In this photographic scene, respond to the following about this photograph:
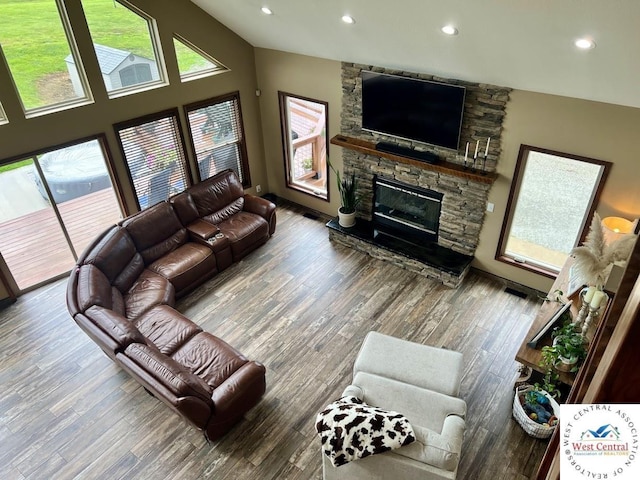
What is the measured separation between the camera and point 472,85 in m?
5.23

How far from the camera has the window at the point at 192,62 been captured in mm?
6426

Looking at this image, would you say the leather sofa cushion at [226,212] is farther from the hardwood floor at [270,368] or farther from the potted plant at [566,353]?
the potted plant at [566,353]

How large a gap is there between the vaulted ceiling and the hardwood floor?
9.00 ft

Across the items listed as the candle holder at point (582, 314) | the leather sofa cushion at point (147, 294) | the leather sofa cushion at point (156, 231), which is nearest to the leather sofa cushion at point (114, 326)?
the leather sofa cushion at point (147, 294)

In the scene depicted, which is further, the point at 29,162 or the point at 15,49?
the point at 29,162

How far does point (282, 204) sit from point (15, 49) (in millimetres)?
4441

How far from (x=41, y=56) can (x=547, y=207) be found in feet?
20.7

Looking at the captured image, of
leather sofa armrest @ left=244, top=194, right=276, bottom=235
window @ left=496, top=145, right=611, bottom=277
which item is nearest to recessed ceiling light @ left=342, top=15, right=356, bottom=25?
window @ left=496, top=145, right=611, bottom=277

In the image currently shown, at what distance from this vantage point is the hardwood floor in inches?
162

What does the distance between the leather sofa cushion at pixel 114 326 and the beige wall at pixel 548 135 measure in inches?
163

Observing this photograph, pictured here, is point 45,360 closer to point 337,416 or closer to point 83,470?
point 83,470

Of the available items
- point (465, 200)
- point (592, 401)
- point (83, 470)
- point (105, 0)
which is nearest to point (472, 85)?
point (465, 200)

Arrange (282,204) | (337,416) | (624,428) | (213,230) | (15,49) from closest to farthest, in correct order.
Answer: (624,428), (337,416), (15,49), (213,230), (282,204)

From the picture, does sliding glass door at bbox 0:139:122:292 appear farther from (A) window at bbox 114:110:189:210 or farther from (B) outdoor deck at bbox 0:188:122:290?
(A) window at bbox 114:110:189:210
